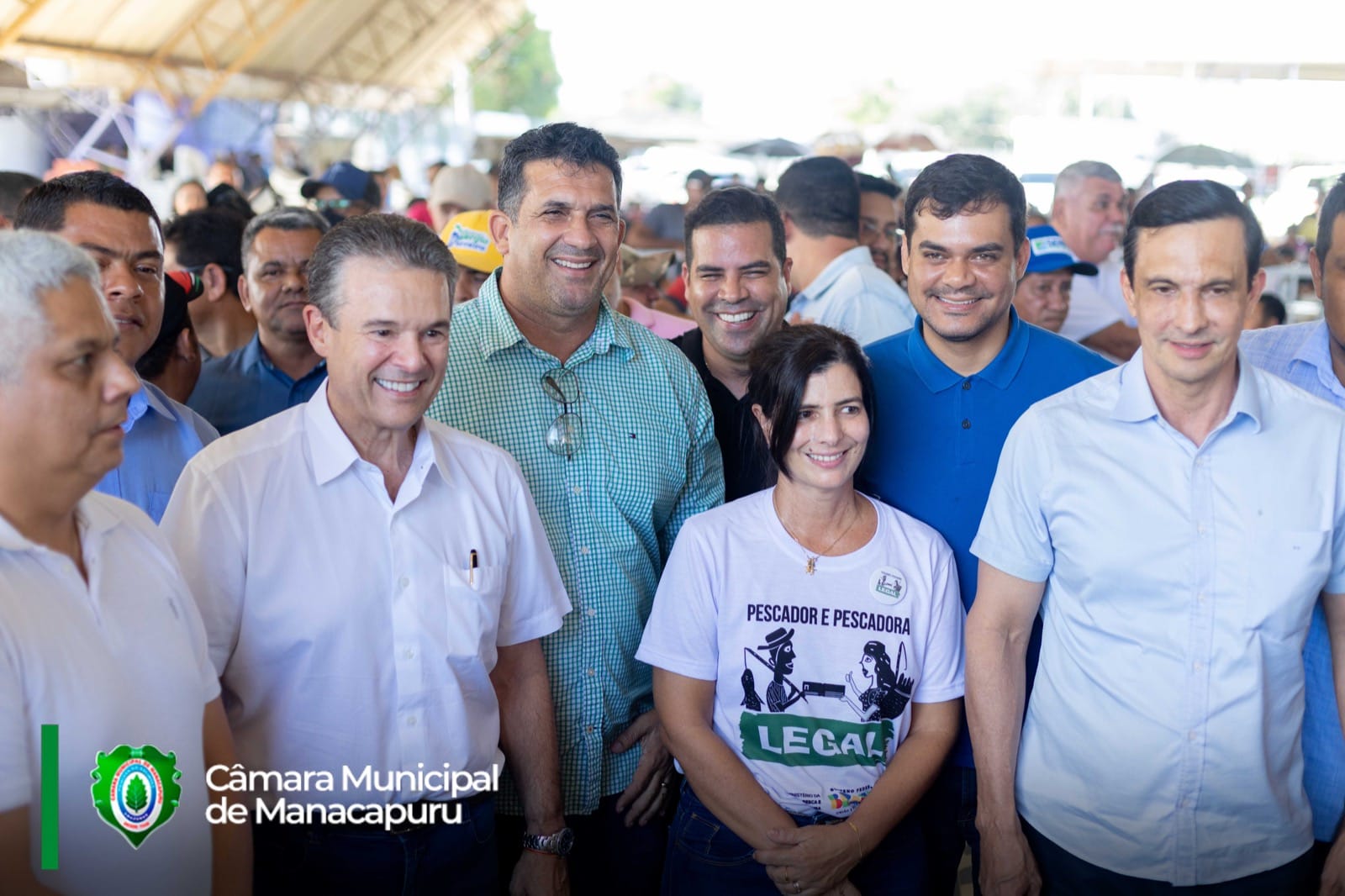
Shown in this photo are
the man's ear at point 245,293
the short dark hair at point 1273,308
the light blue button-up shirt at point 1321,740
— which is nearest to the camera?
the light blue button-up shirt at point 1321,740

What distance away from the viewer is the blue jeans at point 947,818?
2.54 m

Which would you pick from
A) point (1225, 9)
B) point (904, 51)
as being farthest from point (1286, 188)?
point (904, 51)

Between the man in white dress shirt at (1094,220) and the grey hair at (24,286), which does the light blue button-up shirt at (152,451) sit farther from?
the man in white dress shirt at (1094,220)

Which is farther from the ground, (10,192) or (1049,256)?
(10,192)

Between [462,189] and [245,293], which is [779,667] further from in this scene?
[462,189]

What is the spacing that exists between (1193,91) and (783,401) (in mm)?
25714

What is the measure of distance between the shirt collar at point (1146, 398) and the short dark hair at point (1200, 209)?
0.19 meters

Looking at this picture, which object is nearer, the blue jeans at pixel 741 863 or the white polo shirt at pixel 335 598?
the white polo shirt at pixel 335 598

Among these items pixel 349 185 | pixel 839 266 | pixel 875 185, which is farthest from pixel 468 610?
pixel 349 185

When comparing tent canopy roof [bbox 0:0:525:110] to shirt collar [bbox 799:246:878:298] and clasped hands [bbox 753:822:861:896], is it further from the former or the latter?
clasped hands [bbox 753:822:861:896]

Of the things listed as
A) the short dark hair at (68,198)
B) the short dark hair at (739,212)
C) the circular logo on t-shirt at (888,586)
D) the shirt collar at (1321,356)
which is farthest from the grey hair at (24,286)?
the shirt collar at (1321,356)

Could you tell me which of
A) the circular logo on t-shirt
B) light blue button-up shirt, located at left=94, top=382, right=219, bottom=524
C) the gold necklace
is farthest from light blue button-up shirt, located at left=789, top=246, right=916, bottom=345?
light blue button-up shirt, located at left=94, top=382, right=219, bottom=524

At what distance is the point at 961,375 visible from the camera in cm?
259

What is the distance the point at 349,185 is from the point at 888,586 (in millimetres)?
6535
